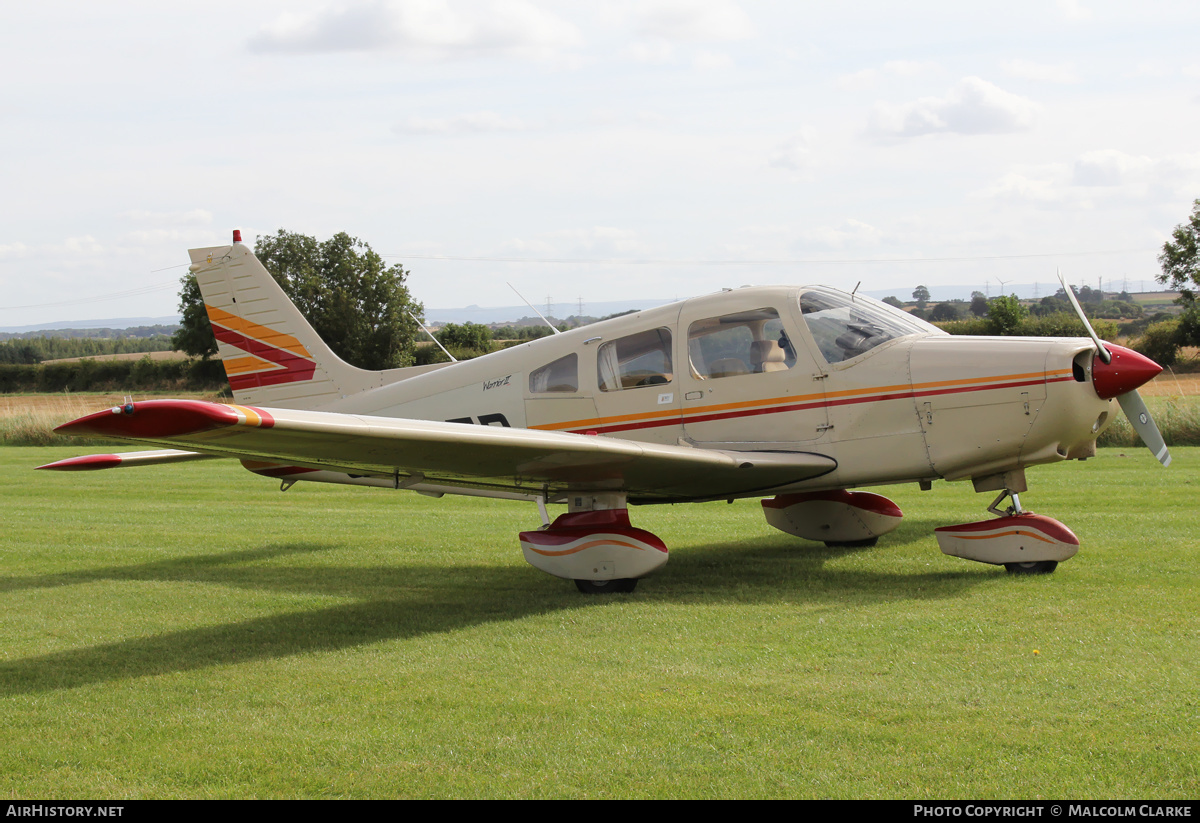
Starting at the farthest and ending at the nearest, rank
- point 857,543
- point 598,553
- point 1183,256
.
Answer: point 1183,256 < point 857,543 < point 598,553

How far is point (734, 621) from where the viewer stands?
268 inches

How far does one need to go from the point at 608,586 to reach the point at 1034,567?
10.8 ft

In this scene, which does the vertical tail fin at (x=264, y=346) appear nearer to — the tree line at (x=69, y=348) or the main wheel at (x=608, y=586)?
the main wheel at (x=608, y=586)

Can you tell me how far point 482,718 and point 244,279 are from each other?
7.30 metres

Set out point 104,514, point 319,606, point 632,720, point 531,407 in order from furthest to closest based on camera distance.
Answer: point 104,514 → point 531,407 → point 319,606 → point 632,720

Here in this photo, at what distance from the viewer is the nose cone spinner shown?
7.41 metres

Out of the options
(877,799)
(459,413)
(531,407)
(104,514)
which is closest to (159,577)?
(459,413)

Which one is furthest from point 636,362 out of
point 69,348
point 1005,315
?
point 69,348

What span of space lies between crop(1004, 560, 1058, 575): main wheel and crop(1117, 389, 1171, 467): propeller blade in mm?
1203

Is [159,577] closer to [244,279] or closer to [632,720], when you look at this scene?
[244,279]

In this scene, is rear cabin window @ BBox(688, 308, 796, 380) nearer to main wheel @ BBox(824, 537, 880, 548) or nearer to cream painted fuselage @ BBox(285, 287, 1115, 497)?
cream painted fuselage @ BBox(285, 287, 1115, 497)

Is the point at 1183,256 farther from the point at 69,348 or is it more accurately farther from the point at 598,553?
the point at 69,348

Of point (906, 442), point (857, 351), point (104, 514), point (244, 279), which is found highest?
point (244, 279)

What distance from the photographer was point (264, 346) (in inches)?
432
